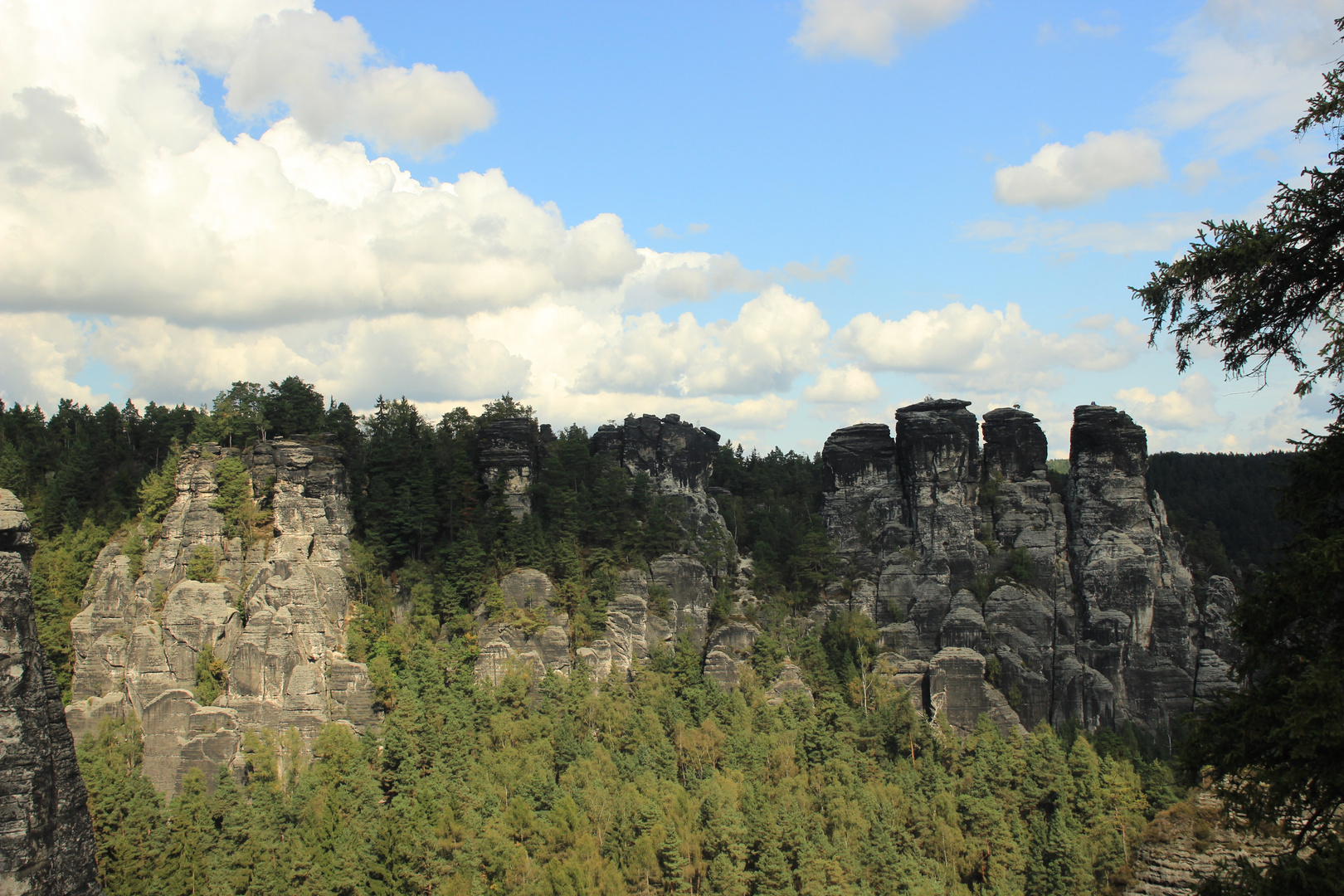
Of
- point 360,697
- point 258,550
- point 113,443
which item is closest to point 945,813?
point 360,697

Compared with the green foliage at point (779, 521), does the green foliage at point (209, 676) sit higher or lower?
lower

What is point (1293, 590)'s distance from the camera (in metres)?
9.54

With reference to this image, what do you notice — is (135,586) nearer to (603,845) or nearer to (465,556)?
(465,556)

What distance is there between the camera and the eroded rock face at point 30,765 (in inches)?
709

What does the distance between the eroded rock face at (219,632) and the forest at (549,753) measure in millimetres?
1716

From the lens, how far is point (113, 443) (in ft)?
232

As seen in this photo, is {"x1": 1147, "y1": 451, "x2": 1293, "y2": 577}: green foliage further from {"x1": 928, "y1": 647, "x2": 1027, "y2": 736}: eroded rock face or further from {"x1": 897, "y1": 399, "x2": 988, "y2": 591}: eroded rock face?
{"x1": 928, "y1": 647, "x2": 1027, "y2": 736}: eroded rock face

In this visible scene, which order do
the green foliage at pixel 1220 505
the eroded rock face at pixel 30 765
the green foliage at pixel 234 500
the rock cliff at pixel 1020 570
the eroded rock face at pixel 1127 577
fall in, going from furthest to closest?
the green foliage at pixel 1220 505 → the eroded rock face at pixel 1127 577 → the rock cliff at pixel 1020 570 → the green foliage at pixel 234 500 → the eroded rock face at pixel 30 765

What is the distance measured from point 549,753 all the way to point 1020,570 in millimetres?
41114

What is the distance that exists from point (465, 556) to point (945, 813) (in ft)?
114

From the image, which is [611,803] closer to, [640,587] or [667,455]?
[640,587]

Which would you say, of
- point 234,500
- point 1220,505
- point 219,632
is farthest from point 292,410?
point 1220,505

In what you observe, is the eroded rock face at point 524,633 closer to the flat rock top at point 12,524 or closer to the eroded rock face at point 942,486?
the eroded rock face at point 942,486

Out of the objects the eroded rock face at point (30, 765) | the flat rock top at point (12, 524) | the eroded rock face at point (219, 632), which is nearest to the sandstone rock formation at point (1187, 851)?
the eroded rock face at point (30, 765)
